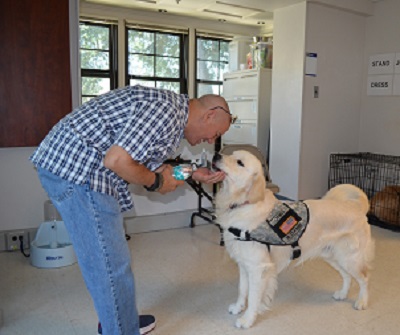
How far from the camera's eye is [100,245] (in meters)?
1.36

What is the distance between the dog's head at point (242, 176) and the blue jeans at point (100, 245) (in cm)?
57

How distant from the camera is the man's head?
1.52 meters

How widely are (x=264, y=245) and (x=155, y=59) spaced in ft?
14.7

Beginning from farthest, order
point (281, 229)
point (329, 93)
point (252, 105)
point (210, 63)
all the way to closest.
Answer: point (210, 63)
point (252, 105)
point (329, 93)
point (281, 229)

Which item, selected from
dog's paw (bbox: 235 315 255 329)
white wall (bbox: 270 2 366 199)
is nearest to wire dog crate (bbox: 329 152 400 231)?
white wall (bbox: 270 2 366 199)

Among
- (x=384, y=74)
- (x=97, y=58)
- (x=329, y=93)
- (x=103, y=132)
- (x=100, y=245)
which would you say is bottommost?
(x=100, y=245)

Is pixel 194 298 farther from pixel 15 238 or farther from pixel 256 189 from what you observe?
pixel 15 238

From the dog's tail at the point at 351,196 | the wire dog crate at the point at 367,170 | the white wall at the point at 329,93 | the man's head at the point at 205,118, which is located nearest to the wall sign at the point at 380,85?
the white wall at the point at 329,93

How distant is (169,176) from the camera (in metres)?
1.51

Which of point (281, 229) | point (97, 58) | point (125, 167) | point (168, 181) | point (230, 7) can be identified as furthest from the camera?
point (97, 58)

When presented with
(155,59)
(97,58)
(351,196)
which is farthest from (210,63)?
(351,196)

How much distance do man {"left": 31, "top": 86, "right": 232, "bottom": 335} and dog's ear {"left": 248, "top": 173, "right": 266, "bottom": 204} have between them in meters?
0.52

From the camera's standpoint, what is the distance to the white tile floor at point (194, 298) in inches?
77.4

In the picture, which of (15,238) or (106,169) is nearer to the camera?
(106,169)
